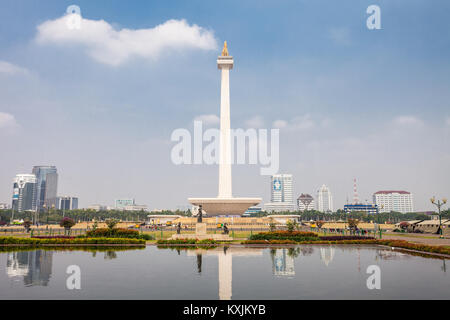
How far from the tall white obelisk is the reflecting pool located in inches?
1710

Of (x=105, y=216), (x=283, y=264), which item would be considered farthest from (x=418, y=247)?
(x=105, y=216)

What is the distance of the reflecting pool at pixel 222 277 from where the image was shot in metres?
9.84

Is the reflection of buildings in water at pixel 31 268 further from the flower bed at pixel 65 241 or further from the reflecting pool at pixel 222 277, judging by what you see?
the flower bed at pixel 65 241

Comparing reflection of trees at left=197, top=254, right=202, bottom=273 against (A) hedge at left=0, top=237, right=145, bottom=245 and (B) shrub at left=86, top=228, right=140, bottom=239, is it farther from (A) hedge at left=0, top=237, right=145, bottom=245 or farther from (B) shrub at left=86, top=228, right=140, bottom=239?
(B) shrub at left=86, top=228, right=140, bottom=239

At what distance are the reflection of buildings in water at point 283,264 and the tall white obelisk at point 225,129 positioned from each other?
4262 centimetres

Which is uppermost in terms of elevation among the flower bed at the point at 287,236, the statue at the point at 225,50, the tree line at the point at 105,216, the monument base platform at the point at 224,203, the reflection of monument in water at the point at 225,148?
the statue at the point at 225,50

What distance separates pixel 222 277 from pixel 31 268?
28.8ft

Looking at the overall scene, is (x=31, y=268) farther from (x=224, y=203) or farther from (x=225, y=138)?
(x=225, y=138)

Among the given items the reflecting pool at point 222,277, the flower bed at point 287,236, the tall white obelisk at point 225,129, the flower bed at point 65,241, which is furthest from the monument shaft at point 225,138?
the reflecting pool at point 222,277

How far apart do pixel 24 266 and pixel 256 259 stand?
11151 mm

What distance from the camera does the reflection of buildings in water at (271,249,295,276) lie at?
1309 cm

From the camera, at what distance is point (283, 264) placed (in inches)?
596
